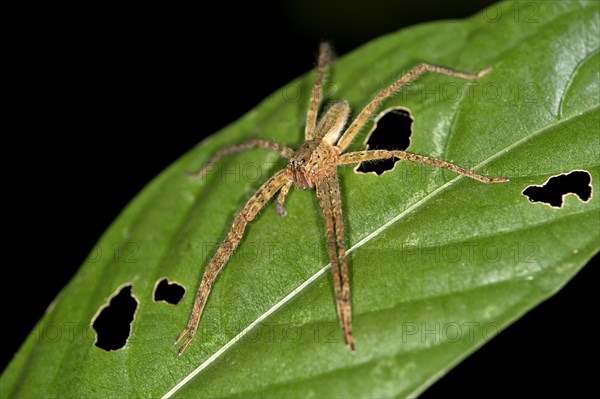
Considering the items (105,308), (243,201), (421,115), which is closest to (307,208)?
(243,201)

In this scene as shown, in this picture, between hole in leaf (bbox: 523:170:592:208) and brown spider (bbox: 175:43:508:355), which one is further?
brown spider (bbox: 175:43:508:355)

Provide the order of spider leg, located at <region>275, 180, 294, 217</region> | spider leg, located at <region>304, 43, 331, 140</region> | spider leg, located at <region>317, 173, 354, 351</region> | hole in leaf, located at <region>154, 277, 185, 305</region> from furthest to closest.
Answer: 1. spider leg, located at <region>304, 43, 331, 140</region>
2. spider leg, located at <region>275, 180, 294, 217</region>
3. hole in leaf, located at <region>154, 277, 185, 305</region>
4. spider leg, located at <region>317, 173, 354, 351</region>

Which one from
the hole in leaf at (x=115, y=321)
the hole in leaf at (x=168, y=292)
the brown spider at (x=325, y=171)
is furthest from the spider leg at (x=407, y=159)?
the hole in leaf at (x=115, y=321)

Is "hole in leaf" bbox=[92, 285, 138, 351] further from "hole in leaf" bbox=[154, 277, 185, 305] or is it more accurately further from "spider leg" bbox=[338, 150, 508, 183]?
"spider leg" bbox=[338, 150, 508, 183]

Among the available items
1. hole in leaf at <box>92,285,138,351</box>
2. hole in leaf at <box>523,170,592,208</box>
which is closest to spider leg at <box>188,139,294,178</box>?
hole in leaf at <box>92,285,138,351</box>

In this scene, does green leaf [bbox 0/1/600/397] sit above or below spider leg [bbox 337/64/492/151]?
below

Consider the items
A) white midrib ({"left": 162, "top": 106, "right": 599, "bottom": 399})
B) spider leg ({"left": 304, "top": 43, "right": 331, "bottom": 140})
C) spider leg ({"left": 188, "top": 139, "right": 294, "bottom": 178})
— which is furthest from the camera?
spider leg ({"left": 304, "top": 43, "right": 331, "bottom": 140})

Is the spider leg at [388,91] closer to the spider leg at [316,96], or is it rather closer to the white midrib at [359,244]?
the spider leg at [316,96]

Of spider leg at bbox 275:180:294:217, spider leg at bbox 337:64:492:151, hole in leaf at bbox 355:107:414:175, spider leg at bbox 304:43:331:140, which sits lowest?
spider leg at bbox 275:180:294:217

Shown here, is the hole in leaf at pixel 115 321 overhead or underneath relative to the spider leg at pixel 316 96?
underneath

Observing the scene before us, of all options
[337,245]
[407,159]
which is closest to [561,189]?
[407,159]
